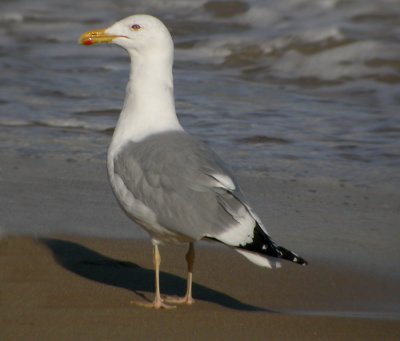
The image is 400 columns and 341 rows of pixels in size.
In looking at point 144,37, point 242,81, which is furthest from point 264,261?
point 242,81

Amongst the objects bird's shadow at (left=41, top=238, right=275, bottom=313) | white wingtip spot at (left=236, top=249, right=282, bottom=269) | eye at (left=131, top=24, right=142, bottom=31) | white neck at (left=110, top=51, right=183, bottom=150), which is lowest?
bird's shadow at (left=41, top=238, right=275, bottom=313)

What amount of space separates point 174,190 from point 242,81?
5928 mm

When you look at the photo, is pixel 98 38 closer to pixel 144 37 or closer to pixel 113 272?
pixel 144 37

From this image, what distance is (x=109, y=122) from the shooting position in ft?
29.4

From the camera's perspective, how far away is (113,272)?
217 inches

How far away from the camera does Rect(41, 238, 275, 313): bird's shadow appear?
Result: 534 centimetres

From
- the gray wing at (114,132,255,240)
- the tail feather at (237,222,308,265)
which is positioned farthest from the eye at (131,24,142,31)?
the tail feather at (237,222,308,265)

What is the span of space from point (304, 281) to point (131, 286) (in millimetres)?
875

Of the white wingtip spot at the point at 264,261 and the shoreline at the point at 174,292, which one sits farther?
the white wingtip spot at the point at 264,261

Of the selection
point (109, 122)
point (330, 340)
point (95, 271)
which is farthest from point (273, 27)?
point (330, 340)

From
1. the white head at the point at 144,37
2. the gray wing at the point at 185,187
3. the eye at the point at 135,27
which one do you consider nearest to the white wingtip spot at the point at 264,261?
the gray wing at the point at 185,187

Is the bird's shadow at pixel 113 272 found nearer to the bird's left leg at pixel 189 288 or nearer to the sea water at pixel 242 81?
the bird's left leg at pixel 189 288

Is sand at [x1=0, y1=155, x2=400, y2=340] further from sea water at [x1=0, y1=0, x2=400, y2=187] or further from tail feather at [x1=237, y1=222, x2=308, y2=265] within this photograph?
sea water at [x1=0, y1=0, x2=400, y2=187]

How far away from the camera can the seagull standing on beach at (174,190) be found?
477 cm
